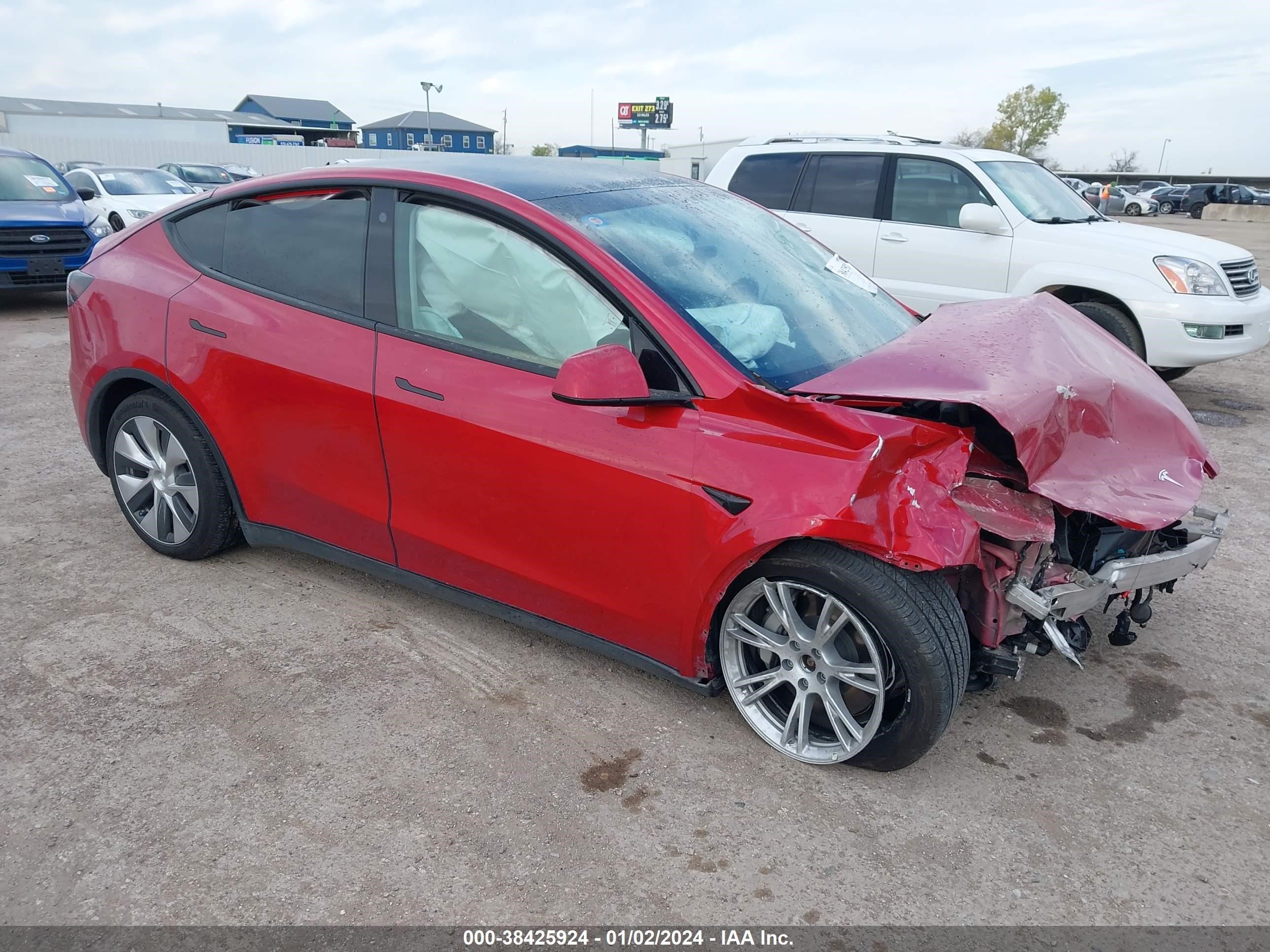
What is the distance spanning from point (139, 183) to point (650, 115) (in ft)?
261

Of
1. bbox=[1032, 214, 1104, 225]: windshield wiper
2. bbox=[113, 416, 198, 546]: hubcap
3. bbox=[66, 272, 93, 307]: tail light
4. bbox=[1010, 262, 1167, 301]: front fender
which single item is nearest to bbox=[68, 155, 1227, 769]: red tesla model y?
bbox=[113, 416, 198, 546]: hubcap

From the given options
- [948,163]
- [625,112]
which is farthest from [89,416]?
[625,112]

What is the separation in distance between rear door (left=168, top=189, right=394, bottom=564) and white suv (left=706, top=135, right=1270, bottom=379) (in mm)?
4771

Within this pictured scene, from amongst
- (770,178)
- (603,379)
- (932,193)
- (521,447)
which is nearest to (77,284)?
(521,447)

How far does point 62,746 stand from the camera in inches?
111

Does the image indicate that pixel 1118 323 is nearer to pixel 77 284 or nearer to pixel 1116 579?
pixel 1116 579

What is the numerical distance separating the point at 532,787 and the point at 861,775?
967mm

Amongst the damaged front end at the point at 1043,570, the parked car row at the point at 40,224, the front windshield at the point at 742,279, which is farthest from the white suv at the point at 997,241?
the parked car row at the point at 40,224

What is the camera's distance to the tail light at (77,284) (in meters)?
4.00

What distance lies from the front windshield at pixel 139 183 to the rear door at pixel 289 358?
13.5 meters

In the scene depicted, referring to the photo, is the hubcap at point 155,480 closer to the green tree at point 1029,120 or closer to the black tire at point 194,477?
the black tire at point 194,477

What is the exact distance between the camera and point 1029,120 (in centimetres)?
6938

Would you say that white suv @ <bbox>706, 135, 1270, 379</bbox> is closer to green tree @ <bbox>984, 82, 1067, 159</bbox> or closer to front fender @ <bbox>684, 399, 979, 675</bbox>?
front fender @ <bbox>684, 399, 979, 675</bbox>

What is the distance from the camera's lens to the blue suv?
981 cm
